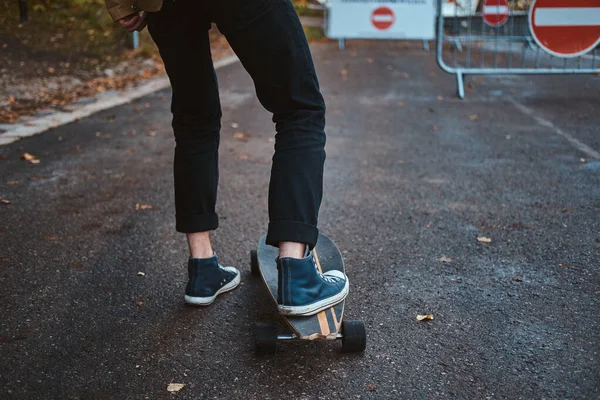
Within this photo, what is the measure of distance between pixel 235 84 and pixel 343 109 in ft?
9.21

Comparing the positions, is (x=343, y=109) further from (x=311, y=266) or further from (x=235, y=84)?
(x=311, y=266)

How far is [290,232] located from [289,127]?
0.34 metres

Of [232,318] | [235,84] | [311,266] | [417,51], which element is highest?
[311,266]

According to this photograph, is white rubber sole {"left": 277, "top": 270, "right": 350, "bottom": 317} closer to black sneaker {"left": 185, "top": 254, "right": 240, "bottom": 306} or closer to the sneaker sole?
the sneaker sole

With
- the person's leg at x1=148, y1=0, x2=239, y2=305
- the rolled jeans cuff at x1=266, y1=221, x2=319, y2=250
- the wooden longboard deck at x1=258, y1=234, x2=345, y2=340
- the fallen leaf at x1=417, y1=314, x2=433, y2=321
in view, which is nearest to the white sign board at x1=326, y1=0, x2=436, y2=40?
the wooden longboard deck at x1=258, y1=234, x2=345, y2=340

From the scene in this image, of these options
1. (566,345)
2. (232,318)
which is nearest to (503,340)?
(566,345)

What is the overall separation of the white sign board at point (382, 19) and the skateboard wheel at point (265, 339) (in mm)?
12003

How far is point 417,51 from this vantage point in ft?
56.2

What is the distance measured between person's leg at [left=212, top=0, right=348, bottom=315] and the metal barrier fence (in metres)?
6.40

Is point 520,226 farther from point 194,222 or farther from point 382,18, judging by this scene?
point 382,18

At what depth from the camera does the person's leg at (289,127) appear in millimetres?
2168

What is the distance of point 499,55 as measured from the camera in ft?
47.2

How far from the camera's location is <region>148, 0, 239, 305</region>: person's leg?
2383mm

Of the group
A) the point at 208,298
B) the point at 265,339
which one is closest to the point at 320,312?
the point at 265,339
